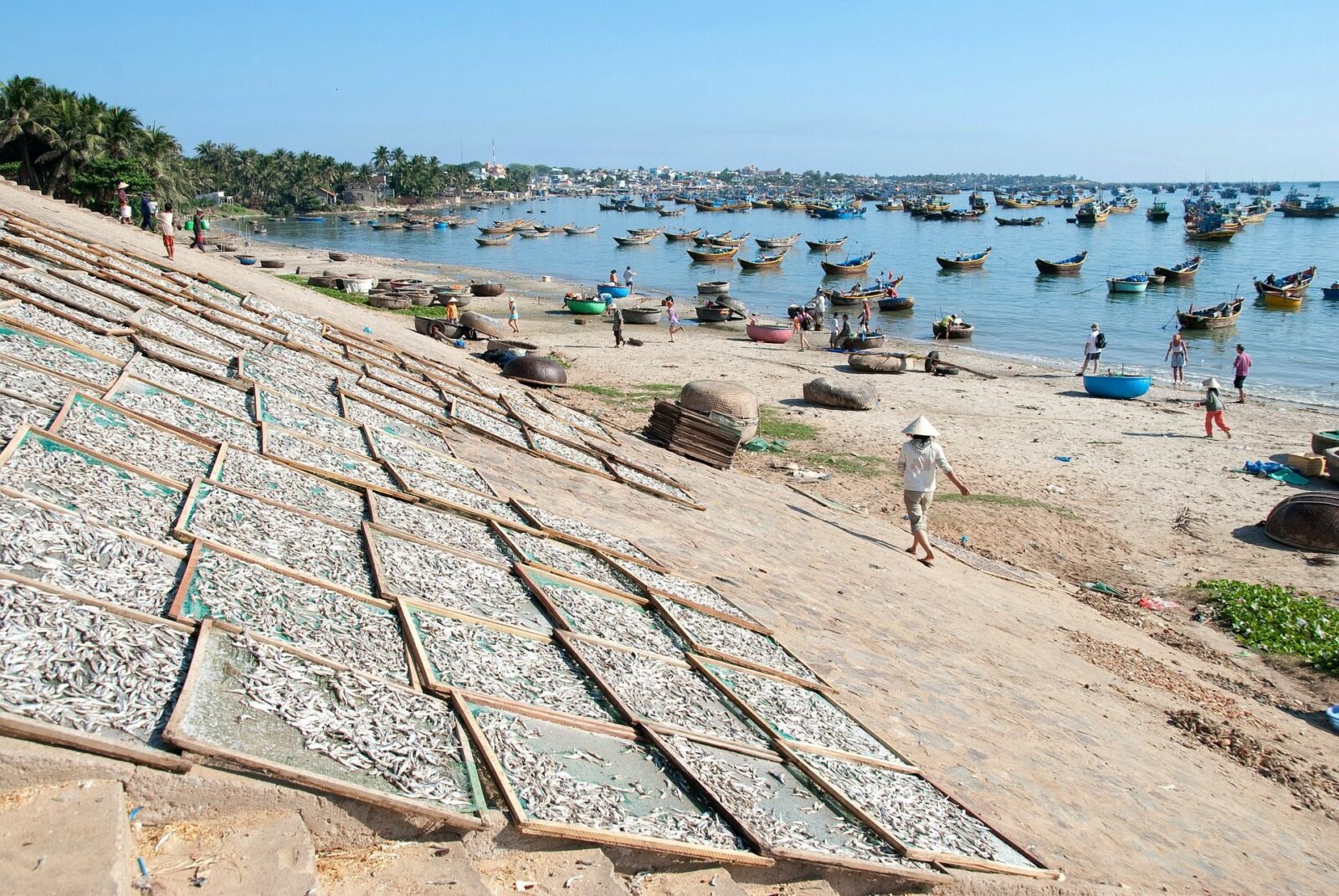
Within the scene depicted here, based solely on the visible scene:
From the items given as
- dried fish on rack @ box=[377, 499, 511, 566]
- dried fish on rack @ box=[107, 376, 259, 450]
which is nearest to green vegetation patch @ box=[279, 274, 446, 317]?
dried fish on rack @ box=[107, 376, 259, 450]

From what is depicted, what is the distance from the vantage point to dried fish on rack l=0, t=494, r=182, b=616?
229 inches

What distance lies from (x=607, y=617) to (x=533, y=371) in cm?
1561

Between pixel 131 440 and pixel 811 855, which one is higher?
pixel 131 440

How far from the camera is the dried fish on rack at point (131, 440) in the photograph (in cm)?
797

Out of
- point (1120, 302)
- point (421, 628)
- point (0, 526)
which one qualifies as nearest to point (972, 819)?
point (421, 628)

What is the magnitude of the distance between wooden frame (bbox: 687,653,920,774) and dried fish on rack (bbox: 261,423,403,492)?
392 centimetres

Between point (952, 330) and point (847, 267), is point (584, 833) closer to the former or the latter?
point (952, 330)

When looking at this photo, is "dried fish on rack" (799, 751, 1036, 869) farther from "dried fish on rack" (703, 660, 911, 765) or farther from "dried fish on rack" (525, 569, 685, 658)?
"dried fish on rack" (525, 569, 685, 658)

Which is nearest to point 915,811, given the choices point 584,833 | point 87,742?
point 584,833

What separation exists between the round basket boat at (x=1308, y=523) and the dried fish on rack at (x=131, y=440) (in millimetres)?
16841

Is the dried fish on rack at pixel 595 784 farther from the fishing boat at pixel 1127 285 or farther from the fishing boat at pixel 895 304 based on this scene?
the fishing boat at pixel 1127 285

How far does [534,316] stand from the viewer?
42750 millimetres

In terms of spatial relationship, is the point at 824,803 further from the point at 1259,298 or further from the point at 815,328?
the point at 1259,298

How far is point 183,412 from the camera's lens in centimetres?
961
